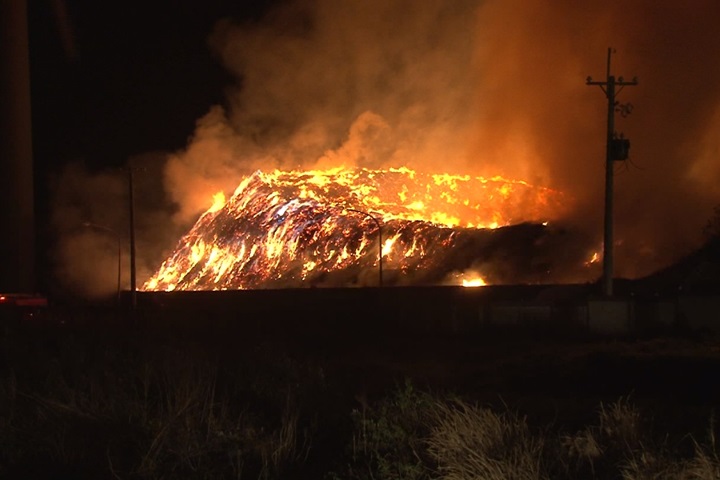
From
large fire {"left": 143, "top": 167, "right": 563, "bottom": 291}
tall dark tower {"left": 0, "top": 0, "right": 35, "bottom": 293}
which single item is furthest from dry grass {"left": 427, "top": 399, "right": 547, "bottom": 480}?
large fire {"left": 143, "top": 167, "right": 563, "bottom": 291}

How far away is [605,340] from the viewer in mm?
26859

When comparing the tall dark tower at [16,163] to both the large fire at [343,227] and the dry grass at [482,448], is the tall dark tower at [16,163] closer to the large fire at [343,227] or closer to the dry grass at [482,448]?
the large fire at [343,227]

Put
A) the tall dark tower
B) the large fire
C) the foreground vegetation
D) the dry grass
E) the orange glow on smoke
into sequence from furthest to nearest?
the large fire < the orange glow on smoke < the tall dark tower < the foreground vegetation < the dry grass

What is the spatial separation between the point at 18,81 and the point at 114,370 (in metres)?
30.3

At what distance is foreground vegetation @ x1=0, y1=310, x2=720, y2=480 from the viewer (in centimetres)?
753

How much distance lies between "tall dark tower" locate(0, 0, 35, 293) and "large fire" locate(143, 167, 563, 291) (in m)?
25.3

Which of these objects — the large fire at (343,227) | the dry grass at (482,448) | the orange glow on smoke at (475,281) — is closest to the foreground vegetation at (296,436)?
the dry grass at (482,448)

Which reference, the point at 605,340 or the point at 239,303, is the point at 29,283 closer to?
the point at 239,303

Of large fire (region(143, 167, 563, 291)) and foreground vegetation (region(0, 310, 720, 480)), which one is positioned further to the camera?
large fire (region(143, 167, 563, 291))

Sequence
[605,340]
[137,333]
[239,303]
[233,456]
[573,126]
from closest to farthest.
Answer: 1. [233,456]
2. [137,333]
3. [605,340]
4. [239,303]
5. [573,126]

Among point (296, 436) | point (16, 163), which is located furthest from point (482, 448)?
point (16, 163)

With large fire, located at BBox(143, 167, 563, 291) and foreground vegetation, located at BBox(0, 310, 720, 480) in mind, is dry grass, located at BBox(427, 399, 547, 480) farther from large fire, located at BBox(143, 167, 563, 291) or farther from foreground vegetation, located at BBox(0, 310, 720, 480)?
large fire, located at BBox(143, 167, 563, 291)

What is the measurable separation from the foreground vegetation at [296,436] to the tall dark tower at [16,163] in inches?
1166

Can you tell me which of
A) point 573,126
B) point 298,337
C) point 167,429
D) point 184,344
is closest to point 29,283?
point 298,337
